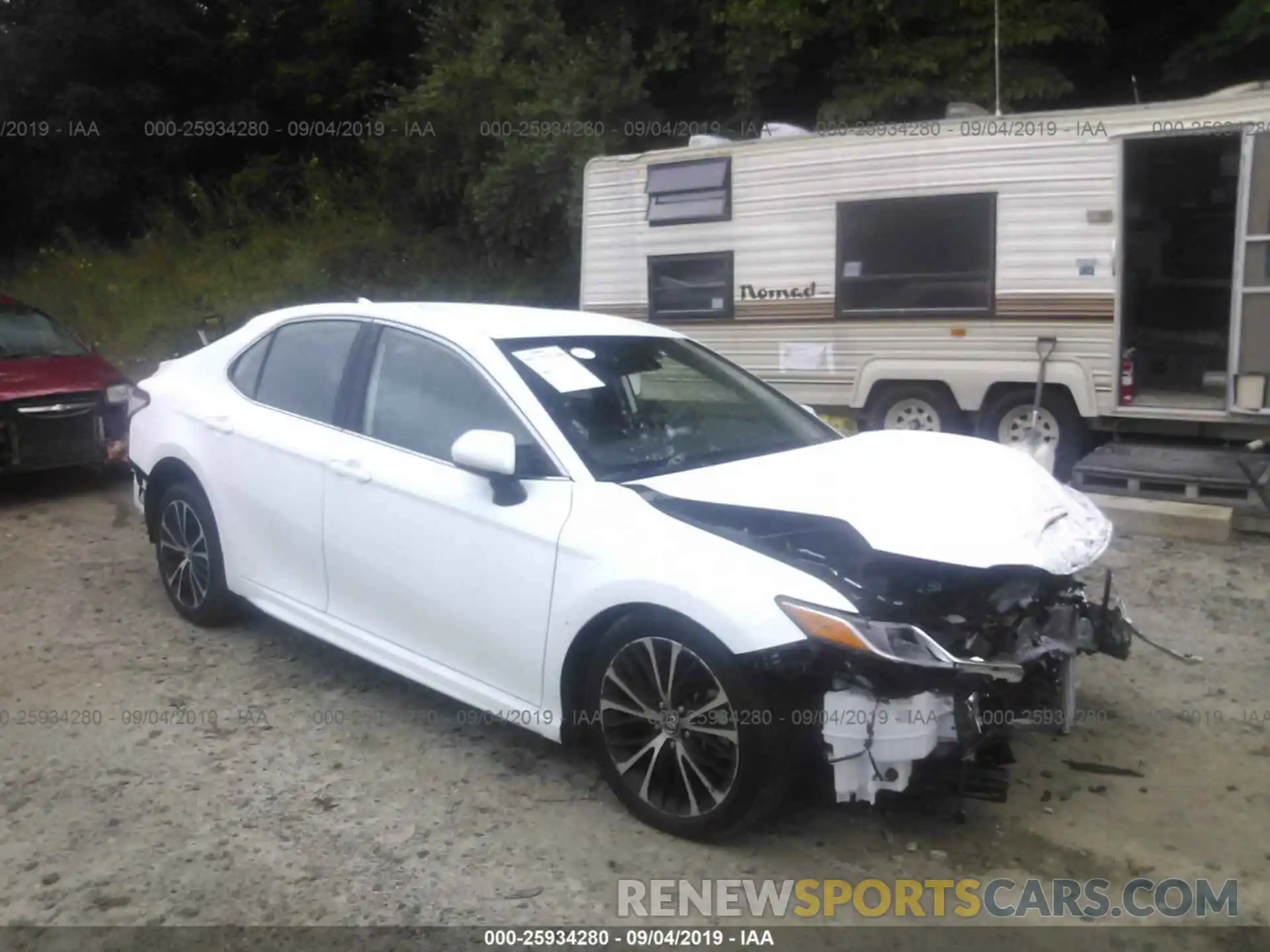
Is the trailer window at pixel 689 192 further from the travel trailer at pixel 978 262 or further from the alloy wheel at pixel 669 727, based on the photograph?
the alloy wheel at pixel 669 727

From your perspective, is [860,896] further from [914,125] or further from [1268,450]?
[914,125]

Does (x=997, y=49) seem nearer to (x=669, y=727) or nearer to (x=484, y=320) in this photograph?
(x=484, y=320)

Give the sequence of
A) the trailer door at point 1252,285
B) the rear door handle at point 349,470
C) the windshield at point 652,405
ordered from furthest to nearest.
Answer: the trailer door at point 1252,285 → the rear door handle at point 349,470 → the windshield at point 652,405

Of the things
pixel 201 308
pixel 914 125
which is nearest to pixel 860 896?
pixel 914 125

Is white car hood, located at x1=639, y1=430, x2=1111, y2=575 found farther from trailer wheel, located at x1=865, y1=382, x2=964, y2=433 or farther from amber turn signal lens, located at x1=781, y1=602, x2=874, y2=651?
trailer wheel, located at x1=865, y1=382, x2=964, y2=433

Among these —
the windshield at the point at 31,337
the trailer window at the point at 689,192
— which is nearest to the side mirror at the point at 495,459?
the windshield at the point at 31,337

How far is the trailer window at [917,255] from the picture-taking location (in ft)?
31.6

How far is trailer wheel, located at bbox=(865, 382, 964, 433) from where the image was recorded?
10023 mm

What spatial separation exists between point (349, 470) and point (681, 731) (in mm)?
1776

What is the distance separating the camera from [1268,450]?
29.0ft

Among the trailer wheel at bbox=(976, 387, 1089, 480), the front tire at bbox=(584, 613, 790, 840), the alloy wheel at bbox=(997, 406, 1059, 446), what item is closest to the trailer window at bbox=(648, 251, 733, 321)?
the trailer wheel at bbox=(976, 387, 1089, 480)

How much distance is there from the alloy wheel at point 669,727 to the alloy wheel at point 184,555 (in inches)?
102

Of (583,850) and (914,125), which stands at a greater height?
(914,125)

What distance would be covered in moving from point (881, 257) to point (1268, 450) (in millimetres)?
3332
